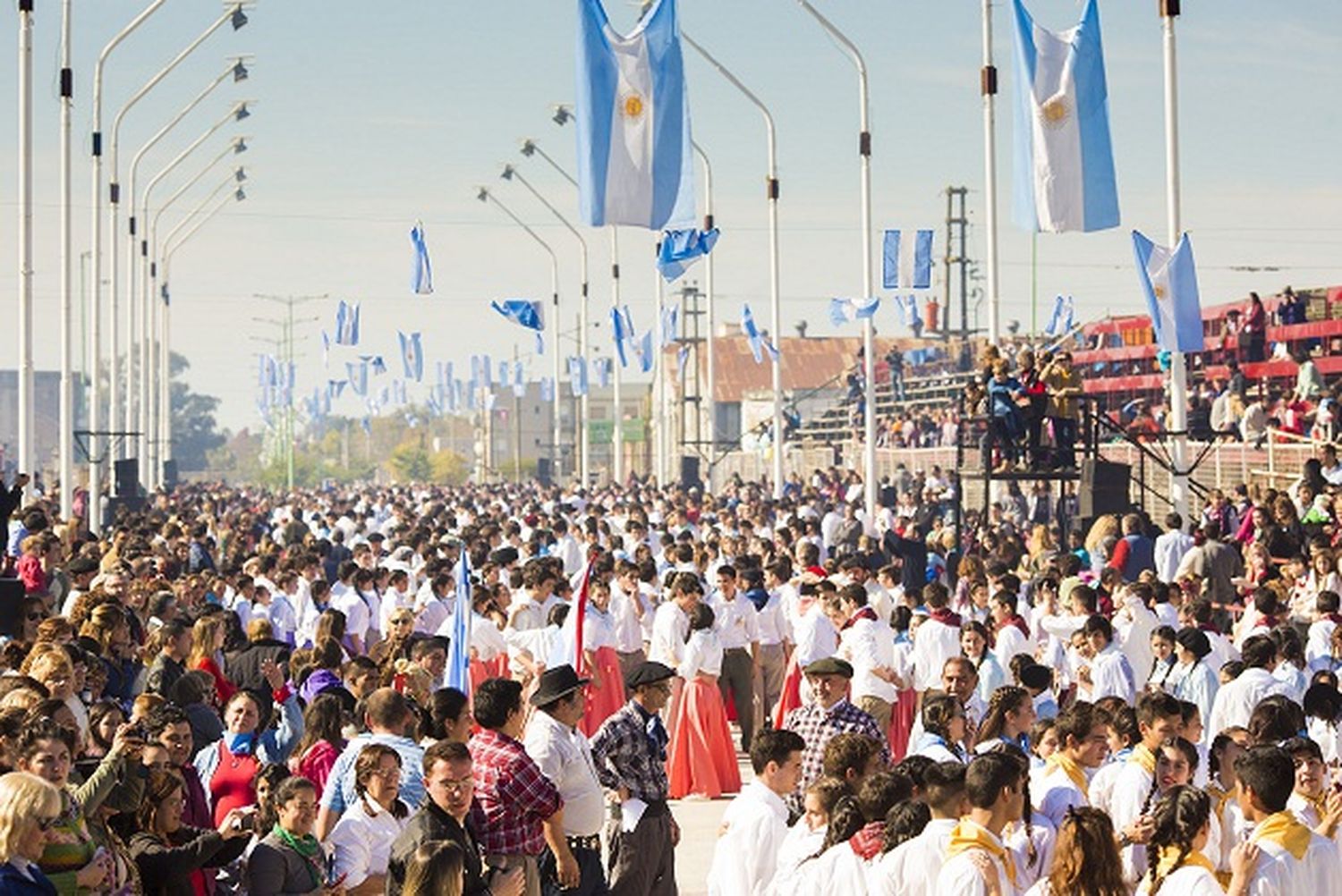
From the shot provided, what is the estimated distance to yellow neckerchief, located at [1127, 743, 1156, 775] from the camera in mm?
10219

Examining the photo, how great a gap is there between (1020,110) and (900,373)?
35295mm

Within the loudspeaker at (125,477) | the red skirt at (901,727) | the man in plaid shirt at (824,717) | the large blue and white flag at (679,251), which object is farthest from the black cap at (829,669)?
the loudspeaker at (125,477)

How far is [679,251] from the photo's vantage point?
36625mm

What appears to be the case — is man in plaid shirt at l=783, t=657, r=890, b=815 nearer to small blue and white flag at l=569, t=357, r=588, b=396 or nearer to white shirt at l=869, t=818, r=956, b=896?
white shirt at l=869, t=818, r=956, b=896

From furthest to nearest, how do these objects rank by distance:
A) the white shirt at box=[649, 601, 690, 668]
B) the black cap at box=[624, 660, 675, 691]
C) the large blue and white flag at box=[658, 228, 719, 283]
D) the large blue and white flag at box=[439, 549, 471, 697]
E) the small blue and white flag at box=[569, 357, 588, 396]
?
the small blue and white flag at box=[569, 357, 588, 396] → the large blue and white flag at box=[658, 228, 719, 283] → the white shirt at box=[649, 601, 690, 668] → the large blue and white flag at box=[439, 549, 471, 697] → the black cap at box=[624, 660, 675, 691]

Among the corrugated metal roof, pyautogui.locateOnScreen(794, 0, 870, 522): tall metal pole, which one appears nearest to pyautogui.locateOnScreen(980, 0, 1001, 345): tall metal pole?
pyautogui.locateOnScreen(794, 0, 870, 522): tall metal pole

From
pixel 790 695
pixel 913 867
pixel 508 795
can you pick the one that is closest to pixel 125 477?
pixel 790 695

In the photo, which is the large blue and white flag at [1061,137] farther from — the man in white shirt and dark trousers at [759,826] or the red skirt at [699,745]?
the man in white shirt and dark trousers at [759,826]

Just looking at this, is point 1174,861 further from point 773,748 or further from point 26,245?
point 26,245

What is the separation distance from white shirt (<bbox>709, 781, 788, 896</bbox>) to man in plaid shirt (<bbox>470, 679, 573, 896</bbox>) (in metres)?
0.83

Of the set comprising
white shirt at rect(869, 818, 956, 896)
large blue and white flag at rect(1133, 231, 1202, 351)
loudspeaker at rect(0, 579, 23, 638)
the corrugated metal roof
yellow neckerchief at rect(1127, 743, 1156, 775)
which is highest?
the corrugated metal roof

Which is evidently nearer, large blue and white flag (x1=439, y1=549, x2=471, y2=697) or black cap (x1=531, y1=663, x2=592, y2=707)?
black cap (x1=531, y1=663, x2=592, y2=707)

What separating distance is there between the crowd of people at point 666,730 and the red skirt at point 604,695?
0.08 ft

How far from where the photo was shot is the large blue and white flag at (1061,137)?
27.2m
